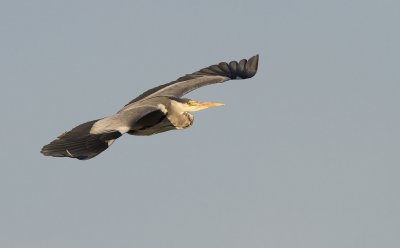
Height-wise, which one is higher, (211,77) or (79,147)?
(211,77)

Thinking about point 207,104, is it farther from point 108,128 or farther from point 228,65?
point 108,128

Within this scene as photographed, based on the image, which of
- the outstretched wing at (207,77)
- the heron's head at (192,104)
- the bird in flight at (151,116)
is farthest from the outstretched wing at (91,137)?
the outstretched wing at (207,77)

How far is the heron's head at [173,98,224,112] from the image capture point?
2250 centimetres

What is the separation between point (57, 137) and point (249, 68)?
22.8 feet

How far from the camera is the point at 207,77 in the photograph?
2484 centimetres

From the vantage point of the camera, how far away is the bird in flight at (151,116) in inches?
713

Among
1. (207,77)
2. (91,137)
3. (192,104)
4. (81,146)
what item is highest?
(207,77)

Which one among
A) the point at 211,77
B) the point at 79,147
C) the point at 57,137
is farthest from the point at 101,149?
the point at 211,77

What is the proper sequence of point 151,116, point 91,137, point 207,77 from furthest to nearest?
1. point 207,77
2. point 151,116
3. point 91,137

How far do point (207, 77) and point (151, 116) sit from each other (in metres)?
3.37

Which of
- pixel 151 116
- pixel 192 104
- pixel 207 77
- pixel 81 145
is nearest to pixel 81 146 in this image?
pixel 81 145

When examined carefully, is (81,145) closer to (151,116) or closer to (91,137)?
(91,137)

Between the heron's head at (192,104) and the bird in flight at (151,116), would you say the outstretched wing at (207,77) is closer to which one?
the bird in flight at (151,116)

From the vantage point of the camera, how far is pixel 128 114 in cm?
2047
